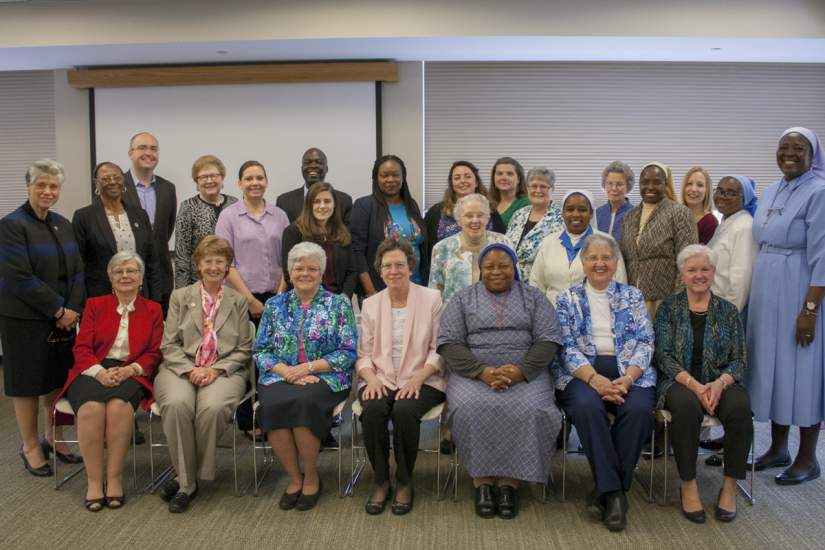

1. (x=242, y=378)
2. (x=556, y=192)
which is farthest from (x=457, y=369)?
(x=556, y=192)

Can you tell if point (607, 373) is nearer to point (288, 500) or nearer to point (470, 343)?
point (470, 343)

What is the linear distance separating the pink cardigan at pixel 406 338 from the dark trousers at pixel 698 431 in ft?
3.50

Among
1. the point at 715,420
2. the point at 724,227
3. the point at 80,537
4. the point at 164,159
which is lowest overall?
the point at 80,537

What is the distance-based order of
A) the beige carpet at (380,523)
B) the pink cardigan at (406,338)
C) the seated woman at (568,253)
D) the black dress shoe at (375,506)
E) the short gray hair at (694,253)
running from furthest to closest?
the seated woman at (568,253) < the pink cardigan at (406,338) < the short gray hair at (694,253) < the black dress shoe at (375,506) < the beige carpet at (380,523)

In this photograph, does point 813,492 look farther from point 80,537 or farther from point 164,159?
point 164,159

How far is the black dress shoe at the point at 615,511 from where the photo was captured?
2885 mm

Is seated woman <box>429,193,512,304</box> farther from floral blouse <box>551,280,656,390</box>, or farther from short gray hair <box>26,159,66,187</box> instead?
short gray hair <box>26,159,66,187</box>

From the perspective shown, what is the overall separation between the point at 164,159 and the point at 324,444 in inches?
140

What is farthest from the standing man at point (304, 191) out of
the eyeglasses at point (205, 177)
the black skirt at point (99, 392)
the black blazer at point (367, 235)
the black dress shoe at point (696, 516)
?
the black dress shoe at point (696, 516)

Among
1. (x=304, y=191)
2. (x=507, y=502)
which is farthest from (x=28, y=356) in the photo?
(x=507, y=502)

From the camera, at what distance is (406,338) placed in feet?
10.8

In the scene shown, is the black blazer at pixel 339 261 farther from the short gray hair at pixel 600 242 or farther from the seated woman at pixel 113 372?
the short gray hair at pixel 600 242

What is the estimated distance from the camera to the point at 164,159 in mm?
6230

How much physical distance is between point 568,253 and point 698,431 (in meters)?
1.08
